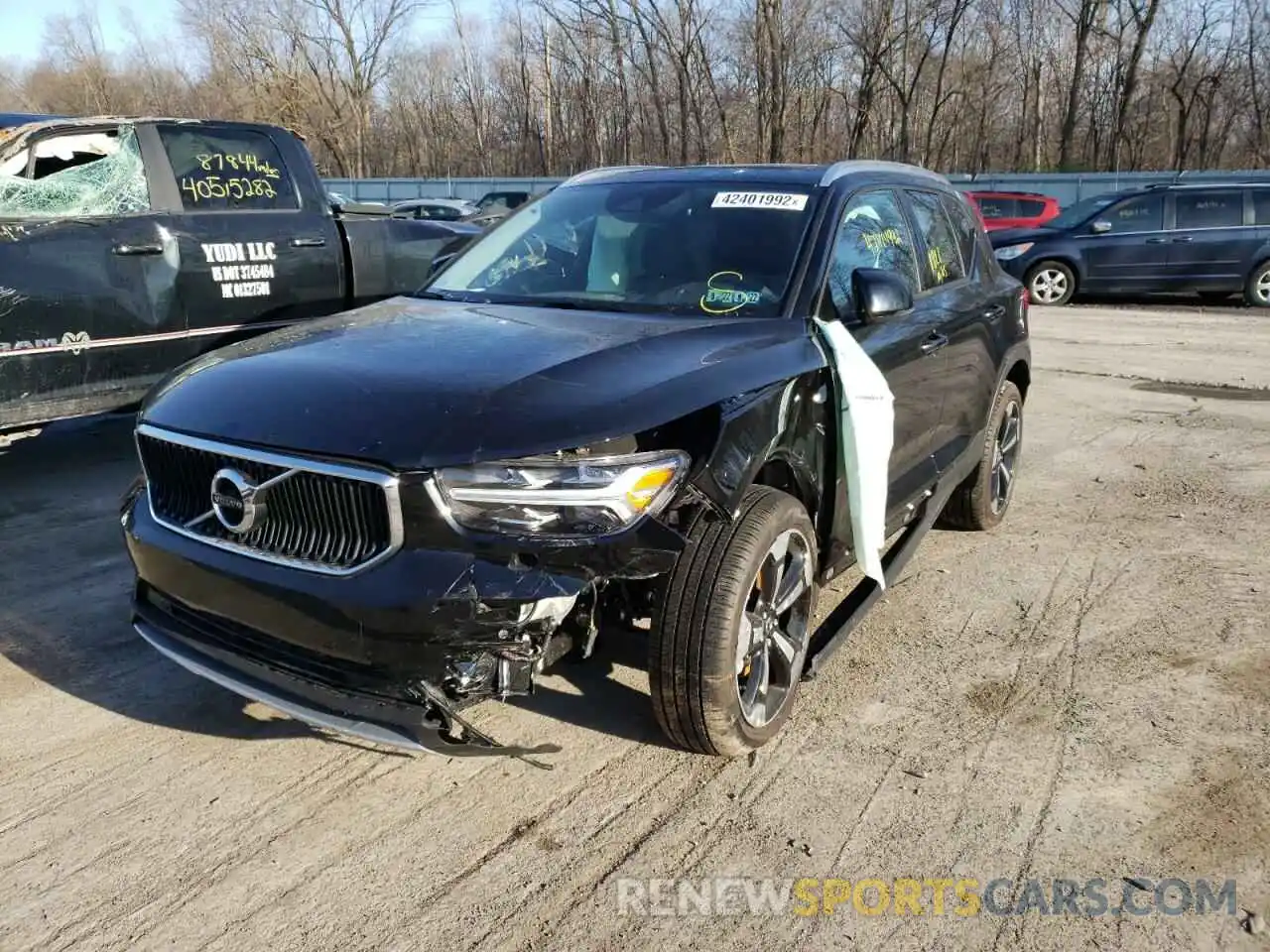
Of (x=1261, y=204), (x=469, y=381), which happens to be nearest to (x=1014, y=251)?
(x=1261, y=204)

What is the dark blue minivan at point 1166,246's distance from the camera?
15.4 metres

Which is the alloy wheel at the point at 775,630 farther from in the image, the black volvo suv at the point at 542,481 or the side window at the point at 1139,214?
the side window at the point at 1139,214

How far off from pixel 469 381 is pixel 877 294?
154 cm

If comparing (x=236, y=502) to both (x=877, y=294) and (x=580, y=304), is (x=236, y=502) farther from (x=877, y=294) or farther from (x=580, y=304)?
(x=877, y=294)

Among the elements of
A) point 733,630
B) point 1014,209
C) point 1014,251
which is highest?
point 1014,209

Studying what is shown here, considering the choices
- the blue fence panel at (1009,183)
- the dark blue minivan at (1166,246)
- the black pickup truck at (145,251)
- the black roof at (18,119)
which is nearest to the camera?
the black pickup truck at (145,251)

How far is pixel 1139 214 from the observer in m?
15.7

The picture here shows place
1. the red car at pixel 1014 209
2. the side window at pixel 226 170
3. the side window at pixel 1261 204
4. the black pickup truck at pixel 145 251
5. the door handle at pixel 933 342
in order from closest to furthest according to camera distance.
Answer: the door handle at pixel 933 342, the black pickup truck at pixel 145 251, the side window at pixel 226 170, the side window at pixel 1261 204, the red car at pixel 1014 209

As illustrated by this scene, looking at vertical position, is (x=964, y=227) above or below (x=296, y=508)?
above

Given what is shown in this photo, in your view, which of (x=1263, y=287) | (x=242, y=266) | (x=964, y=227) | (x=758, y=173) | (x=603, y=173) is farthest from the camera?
(x=1263, y=287)

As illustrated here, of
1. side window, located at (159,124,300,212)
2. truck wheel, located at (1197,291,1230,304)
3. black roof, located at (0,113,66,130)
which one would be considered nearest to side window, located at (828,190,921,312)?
side window, located at (159,124,300,212)

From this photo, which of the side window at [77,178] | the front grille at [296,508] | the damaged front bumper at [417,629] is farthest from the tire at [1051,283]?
the front grille at [296,508]

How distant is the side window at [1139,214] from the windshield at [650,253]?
13.8m

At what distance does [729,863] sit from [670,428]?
1.17m
